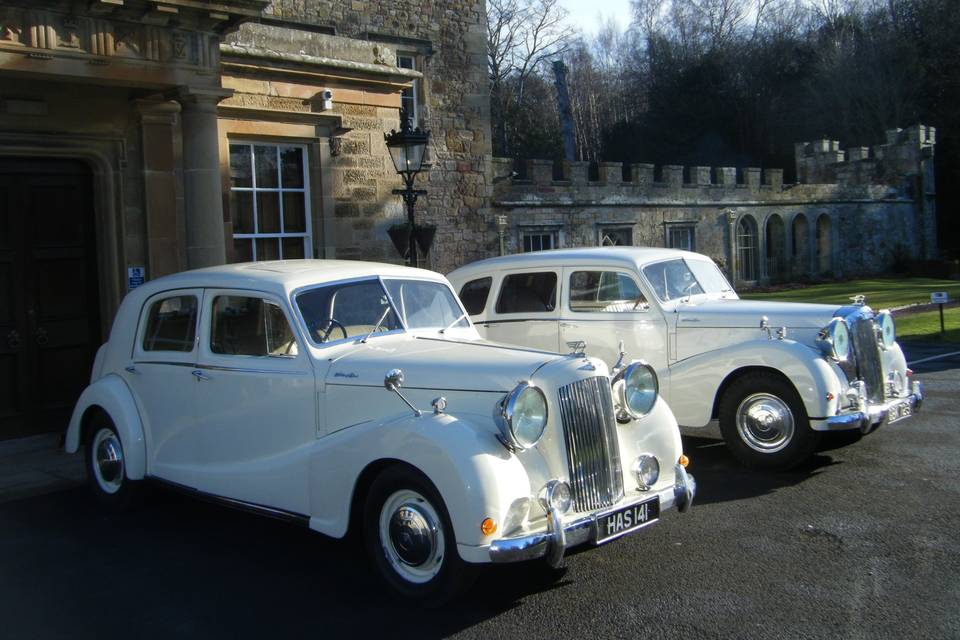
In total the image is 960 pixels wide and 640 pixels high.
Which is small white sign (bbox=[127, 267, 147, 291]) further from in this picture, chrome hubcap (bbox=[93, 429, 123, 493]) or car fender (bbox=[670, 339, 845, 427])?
car fender (bbox=[670, 339, 845, 427])

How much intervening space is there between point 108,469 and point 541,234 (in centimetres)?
1985

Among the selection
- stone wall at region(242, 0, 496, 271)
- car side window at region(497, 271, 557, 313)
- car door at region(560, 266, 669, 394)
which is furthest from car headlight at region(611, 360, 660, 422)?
stone wall at region(242, 0, 496, 271)

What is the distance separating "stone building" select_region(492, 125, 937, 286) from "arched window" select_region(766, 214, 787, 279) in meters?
0.04

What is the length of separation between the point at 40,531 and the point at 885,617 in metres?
5.34

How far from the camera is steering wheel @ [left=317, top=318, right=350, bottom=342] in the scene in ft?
18.2

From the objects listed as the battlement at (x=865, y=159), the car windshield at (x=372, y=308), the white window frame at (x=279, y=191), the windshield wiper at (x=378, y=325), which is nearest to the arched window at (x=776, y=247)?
Result: the battlement at (x=865, y=159)

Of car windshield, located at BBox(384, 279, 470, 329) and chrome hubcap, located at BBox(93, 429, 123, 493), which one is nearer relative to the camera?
car windshield, located at BBox(384, 279, 470, 329)

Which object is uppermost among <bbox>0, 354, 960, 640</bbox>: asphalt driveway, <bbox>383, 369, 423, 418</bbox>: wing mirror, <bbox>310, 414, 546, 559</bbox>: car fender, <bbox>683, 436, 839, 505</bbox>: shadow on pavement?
<bbox>383, 369, 423, 418</bbox>: wing mirror

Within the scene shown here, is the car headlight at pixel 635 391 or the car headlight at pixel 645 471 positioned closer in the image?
the car headlight at pixel 645 471

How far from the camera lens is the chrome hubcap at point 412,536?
4.55 meters

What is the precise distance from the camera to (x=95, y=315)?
9586 mm

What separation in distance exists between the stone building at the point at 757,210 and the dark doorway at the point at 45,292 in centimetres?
1549

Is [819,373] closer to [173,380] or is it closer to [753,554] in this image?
[753,554]

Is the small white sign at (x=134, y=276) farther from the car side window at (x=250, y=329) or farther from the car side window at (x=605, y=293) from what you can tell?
the car side window at (x=605, y=293)
